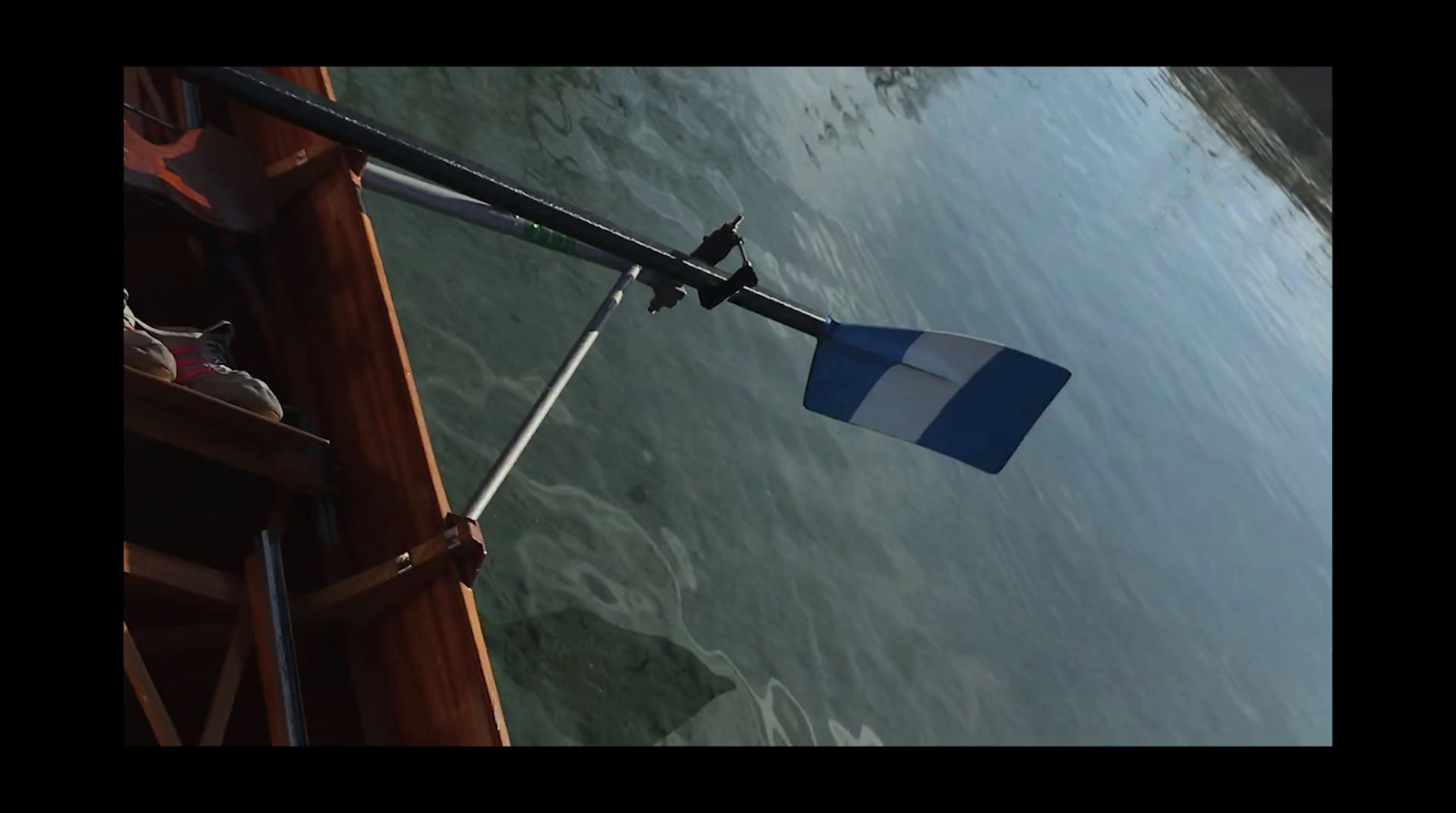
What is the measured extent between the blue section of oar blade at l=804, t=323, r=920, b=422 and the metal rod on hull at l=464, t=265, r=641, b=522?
1.31 m

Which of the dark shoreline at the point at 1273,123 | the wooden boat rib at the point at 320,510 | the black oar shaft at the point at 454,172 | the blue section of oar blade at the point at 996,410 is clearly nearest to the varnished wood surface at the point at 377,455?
the wooden boat rib at the point at 320,510

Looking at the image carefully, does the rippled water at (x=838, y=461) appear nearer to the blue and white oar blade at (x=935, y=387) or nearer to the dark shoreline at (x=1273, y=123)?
the blue and white oar blade at (x=935, y=387)

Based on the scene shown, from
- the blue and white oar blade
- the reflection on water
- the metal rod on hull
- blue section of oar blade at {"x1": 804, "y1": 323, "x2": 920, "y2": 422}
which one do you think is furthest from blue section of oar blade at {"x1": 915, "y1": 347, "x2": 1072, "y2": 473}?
the reflection on water

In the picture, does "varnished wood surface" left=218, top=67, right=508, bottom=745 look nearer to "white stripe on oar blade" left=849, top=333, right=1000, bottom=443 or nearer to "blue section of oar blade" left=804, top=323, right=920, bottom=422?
"blue section of oar blade" left=804, top=323, right=920, bottom=422

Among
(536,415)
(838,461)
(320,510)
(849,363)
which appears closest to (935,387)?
(849,363)

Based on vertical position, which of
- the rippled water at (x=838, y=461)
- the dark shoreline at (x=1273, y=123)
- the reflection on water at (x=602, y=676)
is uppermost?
the dark shoreline at (x=1273, y=123)

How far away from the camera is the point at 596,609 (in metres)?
7.38

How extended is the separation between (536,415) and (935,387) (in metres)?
2.58

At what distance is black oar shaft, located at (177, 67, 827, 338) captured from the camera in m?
4.46

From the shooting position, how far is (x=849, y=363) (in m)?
6.46

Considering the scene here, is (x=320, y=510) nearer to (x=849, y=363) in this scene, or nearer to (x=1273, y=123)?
(x=849, y=363)

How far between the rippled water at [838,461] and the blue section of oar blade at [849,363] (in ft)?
7.55

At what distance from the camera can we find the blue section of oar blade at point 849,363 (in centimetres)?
636
